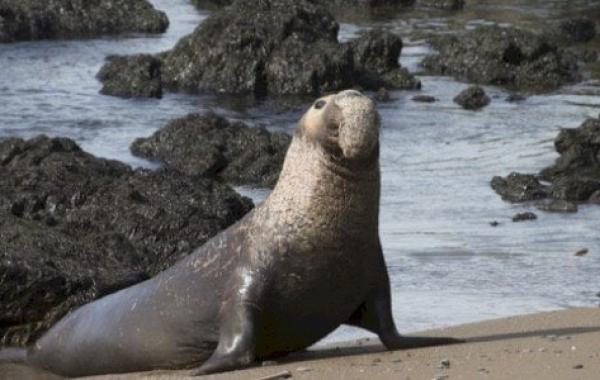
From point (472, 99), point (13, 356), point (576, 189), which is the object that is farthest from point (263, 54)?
point (13, 356)

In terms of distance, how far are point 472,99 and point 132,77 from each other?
4465 mm

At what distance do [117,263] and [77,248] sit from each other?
266mm

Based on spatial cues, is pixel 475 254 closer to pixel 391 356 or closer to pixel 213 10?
pixel 391 356

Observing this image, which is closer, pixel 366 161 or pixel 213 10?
pixel 366 161

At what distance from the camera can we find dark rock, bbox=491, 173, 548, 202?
14344 millimetres

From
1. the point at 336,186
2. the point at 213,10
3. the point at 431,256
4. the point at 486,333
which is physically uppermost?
the point at 336,186

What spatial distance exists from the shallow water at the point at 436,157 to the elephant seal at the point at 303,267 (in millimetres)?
1463

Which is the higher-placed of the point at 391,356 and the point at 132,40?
the point at 391,356

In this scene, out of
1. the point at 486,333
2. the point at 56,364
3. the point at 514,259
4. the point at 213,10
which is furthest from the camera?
the point at 213,10

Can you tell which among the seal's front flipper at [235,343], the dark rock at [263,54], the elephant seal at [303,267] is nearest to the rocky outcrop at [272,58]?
the dark rock at [263,54]

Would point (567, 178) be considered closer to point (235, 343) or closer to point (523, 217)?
point (523, 217)

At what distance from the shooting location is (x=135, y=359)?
864 cm

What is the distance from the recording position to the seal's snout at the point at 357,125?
7820 mm

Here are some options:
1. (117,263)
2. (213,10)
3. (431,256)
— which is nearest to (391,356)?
(117,263)
